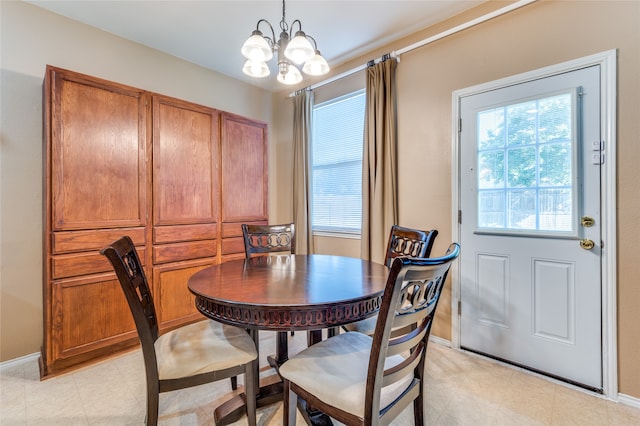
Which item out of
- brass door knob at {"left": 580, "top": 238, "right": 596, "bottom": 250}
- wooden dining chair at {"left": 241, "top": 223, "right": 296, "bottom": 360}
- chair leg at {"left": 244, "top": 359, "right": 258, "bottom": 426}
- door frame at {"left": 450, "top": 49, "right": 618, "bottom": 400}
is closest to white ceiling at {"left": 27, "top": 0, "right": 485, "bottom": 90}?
door frame at {"left": 450, "top": 49, "right": 618, "bottom": 400}

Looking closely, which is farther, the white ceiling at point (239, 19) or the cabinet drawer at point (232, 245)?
the cabinet drawer at point (232, 245)

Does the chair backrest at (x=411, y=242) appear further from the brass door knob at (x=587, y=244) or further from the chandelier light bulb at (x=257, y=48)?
the chandelier light bulb at (x=257, y=48)

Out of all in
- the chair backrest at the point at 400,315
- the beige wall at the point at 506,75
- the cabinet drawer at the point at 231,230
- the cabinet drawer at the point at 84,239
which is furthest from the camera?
the cabinet drawer at the point at 231,230

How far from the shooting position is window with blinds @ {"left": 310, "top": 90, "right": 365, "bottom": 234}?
3.18 meters

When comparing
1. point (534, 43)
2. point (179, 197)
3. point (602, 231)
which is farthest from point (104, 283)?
point (534, 43)

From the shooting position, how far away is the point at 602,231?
1803mm

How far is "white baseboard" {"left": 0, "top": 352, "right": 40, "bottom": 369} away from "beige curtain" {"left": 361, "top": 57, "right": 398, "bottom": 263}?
2.76 meters

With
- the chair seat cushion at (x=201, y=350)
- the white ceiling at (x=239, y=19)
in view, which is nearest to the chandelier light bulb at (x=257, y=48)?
the white ceiling at (x=239, y=19)

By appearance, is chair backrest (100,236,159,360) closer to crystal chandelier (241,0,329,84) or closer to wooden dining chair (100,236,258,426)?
wooden dining chair (100,236,258,426)

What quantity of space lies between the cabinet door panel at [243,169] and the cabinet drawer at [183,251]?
0.32 metres

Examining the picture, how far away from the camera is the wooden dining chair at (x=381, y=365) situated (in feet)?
3.21

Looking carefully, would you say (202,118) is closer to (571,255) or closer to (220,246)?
(220,246)

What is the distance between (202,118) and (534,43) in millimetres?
2711

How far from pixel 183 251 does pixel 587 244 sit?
9.86 ft
